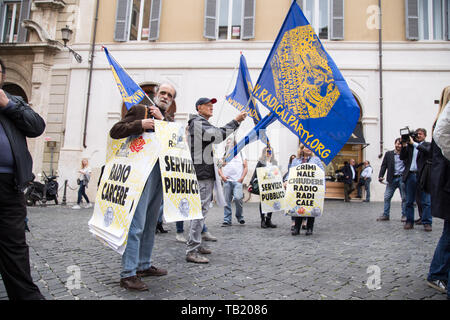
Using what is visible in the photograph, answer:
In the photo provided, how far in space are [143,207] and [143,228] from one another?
7.9 inches

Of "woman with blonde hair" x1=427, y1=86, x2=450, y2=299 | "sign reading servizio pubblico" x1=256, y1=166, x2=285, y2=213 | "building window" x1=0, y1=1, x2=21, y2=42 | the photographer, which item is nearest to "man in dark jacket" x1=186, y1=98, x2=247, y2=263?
"woman with blonde hair" x1=427, y1=86, x2=450, y2=299

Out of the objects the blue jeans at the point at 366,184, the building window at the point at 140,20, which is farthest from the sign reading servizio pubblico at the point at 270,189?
the building window at the point at 140,20

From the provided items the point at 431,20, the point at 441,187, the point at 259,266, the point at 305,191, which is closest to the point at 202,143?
the point at 259,266

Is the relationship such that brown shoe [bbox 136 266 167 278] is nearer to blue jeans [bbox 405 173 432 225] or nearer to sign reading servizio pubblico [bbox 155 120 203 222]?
sign reading servizio pubblico [bbox 155 120 203 222]

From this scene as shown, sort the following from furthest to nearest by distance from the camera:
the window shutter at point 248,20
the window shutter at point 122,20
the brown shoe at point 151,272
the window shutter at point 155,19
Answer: the window shutter at point 122,20
the window shutter at point 155,19
the window shutter at point 248,20
the brown shoe at point 151,272

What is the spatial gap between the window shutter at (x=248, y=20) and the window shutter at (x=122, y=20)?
17.9ft

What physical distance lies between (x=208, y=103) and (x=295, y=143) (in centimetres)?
984

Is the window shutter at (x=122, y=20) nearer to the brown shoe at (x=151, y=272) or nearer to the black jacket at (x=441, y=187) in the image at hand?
the brown shoe at (x=151, y=272)

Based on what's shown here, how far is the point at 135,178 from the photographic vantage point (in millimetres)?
2787

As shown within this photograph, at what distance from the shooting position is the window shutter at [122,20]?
14938 mm

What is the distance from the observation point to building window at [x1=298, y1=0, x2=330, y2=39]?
14062 millimetres

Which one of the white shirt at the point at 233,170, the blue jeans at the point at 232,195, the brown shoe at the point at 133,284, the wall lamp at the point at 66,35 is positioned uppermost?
the wall lamp at the point at 66,35
